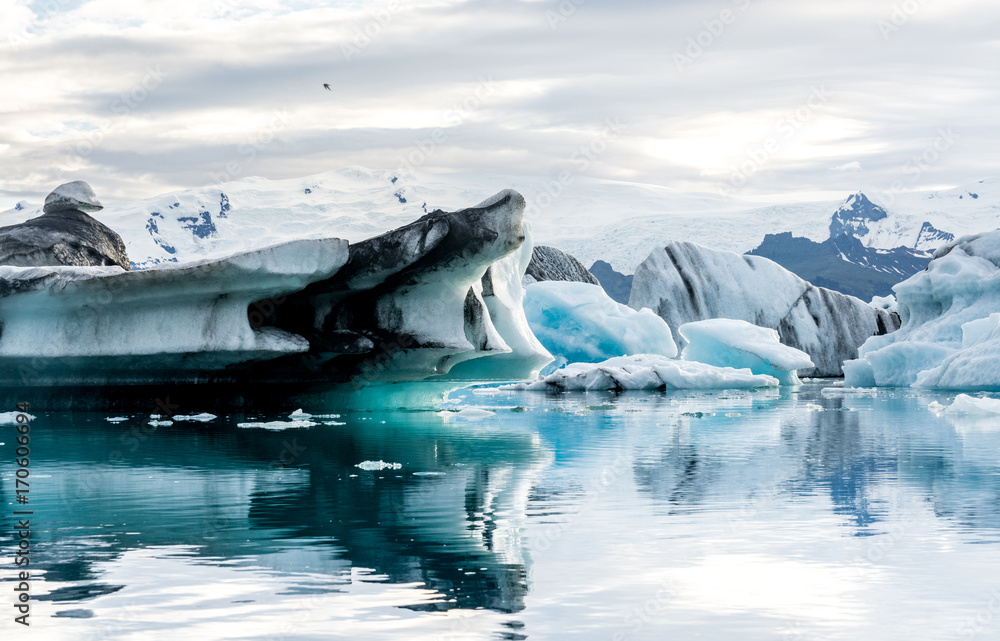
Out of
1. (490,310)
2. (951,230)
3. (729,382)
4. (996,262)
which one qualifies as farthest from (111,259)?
(951,230)

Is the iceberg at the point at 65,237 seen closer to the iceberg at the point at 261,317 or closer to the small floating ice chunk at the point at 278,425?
the iceberg at the point at 261,317

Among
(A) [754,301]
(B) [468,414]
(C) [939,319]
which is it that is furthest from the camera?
(A) [754,301]

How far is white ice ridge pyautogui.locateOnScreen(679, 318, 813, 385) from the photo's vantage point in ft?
88.3

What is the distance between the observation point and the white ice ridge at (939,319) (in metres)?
24.6

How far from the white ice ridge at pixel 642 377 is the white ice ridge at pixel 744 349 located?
1518mm

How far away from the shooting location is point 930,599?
3904 millimetres

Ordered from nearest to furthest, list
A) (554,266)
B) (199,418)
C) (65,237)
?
(199,418) → (65,237) → (554,266)

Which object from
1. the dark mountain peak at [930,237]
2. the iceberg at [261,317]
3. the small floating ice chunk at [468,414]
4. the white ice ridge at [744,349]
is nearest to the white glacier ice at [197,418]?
the iceberg at [261,317]

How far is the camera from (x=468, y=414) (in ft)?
48.8

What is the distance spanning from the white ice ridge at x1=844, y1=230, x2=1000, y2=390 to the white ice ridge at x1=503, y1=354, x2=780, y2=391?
3.14 m

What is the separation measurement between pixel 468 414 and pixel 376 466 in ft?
23.3

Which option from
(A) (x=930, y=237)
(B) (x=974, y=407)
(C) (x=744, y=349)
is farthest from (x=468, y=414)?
(A) (x=930, y=237)

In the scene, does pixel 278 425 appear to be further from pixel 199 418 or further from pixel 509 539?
pixel 509 539

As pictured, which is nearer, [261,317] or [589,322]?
[261,317]
